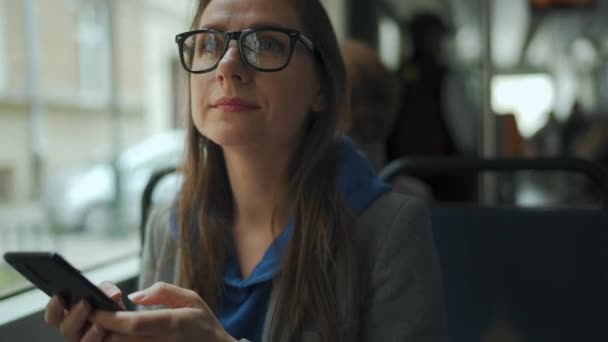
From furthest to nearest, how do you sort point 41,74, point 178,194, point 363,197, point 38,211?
point 41,74 → point 38,211 → point 178,194 → point 363,197

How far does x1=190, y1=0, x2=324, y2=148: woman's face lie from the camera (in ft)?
3.89

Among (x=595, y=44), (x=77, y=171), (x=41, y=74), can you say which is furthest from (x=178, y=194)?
(x=595, y=44)

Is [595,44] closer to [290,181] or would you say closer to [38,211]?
[38,211]

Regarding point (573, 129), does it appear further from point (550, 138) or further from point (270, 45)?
point (270, 45)

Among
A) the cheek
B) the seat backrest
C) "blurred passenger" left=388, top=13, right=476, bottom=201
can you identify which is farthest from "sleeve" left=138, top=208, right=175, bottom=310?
"blurred passenger" left=388, top=13, right=476, bottom=201

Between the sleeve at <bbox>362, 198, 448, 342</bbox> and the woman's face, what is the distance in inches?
10.2

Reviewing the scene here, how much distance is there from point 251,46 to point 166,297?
0.43 meters

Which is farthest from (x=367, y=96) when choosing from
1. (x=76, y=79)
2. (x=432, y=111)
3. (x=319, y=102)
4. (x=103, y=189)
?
(x=76, y=79)

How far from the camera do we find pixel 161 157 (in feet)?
16.3

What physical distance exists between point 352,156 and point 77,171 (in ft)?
17.5

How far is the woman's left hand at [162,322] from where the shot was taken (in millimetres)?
881

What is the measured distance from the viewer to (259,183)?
1330 mm

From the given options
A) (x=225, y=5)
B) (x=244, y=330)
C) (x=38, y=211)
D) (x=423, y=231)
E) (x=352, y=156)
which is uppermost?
(x=225, y=5)

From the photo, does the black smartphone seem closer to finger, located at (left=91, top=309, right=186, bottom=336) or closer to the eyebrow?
finger, located at (left=91, top=309, right=186, bottom=336)
